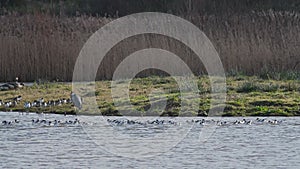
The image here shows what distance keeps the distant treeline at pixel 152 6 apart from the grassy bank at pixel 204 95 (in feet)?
36.6

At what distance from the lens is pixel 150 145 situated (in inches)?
430

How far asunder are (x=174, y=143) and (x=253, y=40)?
737 centimetres

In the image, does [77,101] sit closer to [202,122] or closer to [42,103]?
[42,103]

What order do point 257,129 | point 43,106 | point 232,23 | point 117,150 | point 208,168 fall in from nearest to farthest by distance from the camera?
point 208,168 < point 117,150 < point 257,129 < point 43,106 < point 232,23

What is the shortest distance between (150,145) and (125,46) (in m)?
7.70

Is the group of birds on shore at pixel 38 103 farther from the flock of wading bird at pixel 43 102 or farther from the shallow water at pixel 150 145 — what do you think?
the shallow water at pixel 150 145

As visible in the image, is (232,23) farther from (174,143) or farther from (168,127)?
(174,143)

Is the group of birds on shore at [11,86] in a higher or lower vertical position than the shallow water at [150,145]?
higher

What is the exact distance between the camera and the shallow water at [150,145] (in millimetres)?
9789

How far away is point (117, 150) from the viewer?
34.8 feet

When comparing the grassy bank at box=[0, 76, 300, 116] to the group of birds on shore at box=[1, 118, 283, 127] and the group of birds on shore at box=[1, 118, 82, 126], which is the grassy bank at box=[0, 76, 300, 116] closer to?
the group of birds on shore at box=[1, 118, 283, 127]

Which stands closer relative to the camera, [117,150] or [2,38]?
[117,150]

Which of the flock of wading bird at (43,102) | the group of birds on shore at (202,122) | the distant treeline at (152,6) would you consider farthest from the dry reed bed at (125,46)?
the distant treeline at (152,6)

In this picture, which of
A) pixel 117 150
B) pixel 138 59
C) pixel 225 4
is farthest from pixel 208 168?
pixel 225 4
